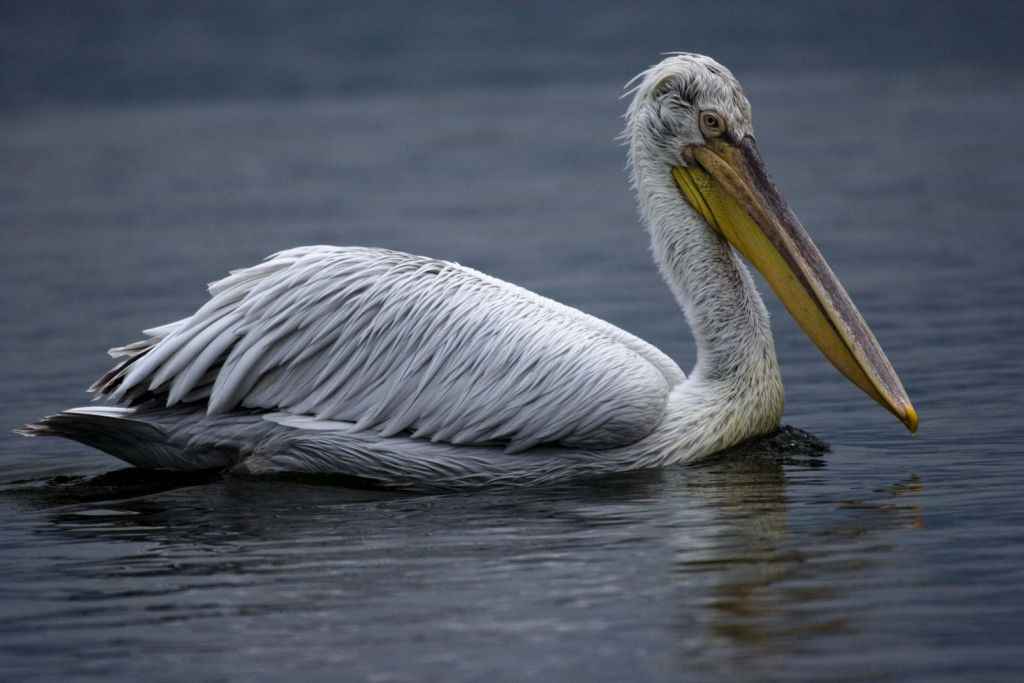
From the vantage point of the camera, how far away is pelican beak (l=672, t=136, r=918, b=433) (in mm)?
6117

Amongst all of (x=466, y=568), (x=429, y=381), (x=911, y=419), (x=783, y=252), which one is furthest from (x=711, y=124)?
(x=466, y=568)

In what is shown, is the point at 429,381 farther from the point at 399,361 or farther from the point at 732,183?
the point at 732,183

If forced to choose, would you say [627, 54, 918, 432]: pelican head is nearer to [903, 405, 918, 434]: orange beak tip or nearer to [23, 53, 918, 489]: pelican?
[23, 53, 918, 489]: pelican

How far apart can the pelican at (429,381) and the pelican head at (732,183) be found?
13mm

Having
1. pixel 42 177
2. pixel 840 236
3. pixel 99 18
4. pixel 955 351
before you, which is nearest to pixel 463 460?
pixel 955 351

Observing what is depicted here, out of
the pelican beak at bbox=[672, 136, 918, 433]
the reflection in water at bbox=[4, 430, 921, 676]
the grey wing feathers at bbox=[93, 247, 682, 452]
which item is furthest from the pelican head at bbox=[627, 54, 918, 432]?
the grey wing feathers at bbox=[93, 247, 682, 452]

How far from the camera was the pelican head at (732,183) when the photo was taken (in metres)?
6.23

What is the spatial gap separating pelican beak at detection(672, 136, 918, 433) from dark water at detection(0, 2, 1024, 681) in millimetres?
360

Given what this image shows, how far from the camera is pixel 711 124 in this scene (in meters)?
6.49

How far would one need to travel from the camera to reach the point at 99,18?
1634 inches

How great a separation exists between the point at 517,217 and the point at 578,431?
8.69 meters

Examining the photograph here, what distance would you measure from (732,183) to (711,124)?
0.25 m

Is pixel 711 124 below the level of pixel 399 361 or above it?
above

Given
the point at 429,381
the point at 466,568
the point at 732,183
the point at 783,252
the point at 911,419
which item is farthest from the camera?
the point at 732,183
